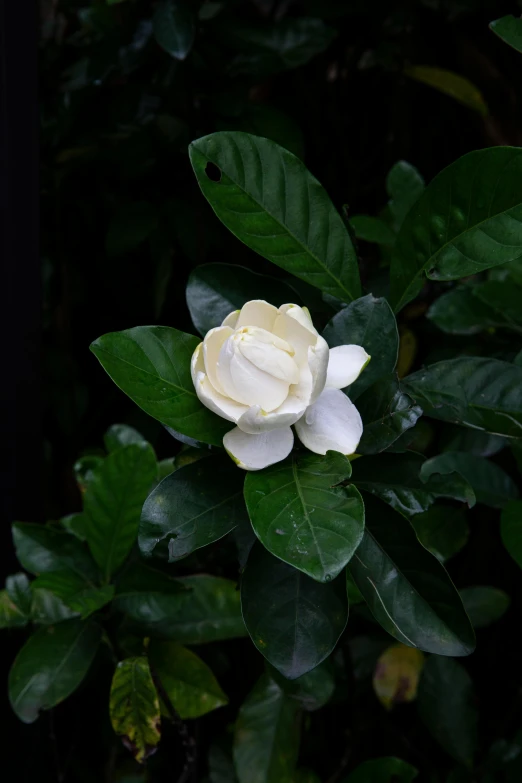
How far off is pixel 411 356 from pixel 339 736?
0.68m

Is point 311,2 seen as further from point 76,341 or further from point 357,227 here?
point 76,341

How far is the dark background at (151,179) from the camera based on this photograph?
101 centimetres

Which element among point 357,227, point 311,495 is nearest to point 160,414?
point 311,495

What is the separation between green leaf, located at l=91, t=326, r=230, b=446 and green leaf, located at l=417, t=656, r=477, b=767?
67cm

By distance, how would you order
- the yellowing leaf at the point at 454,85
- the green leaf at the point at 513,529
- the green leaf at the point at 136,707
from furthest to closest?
the yellowing leaf at the point at 454,85
the green leaf at the point at 136,707
the green leaf at the point at 513,529

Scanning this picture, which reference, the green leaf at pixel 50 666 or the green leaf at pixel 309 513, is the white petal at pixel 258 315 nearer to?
the green leaf at pixel 309 513

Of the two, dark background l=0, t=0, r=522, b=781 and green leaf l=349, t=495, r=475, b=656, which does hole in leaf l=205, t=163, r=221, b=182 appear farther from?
dark background l=0, t=0, r=522, b=781

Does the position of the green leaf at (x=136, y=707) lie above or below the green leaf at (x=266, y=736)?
above

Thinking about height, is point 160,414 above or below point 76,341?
above

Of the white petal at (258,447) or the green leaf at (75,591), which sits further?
the green leaf at (75,591)

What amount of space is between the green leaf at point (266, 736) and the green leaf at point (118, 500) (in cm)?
25

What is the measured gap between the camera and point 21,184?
971 millimetres

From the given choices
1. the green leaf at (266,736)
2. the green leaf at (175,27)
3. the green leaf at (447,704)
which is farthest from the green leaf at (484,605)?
the green leaf at (175,27)

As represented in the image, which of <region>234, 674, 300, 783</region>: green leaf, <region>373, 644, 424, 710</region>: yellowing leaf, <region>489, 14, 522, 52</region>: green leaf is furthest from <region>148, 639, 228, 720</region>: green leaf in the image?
<region>489, 14, 522, 52</region>: green leaf
